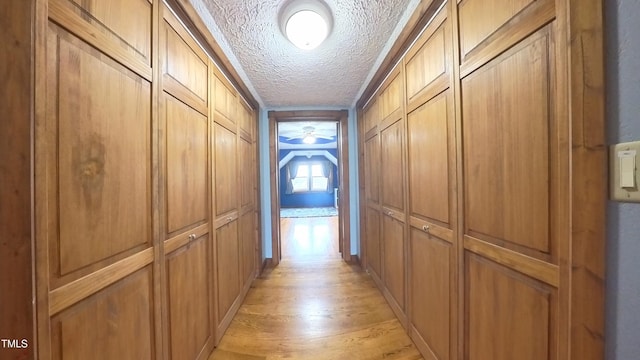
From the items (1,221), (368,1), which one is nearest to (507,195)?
(368,1)

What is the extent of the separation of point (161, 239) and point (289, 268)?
2.13 meters

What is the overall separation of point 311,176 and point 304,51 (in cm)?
794

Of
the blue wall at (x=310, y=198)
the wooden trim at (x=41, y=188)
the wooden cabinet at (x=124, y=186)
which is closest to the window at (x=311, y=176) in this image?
the blue wall at (x=310, y=198)

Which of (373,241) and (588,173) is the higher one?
(588,173)

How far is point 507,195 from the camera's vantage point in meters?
0.81

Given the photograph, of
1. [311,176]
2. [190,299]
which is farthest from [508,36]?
[311,176]

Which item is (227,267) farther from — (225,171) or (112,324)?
(112,324)

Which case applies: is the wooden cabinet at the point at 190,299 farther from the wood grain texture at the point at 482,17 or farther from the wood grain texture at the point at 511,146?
the wood grain texture at the point at 482,17

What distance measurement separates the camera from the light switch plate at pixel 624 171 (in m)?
0.51

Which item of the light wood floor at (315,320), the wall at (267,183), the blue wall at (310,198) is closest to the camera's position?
the light wood floor at (315,320)

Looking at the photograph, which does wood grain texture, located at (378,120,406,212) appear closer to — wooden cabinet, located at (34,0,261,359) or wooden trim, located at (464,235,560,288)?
wooden trim, located at (464,235,560,288)

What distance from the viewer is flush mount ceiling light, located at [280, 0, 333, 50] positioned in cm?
127

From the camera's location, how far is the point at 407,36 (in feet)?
4.70

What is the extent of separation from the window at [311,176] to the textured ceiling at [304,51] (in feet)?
22.8
